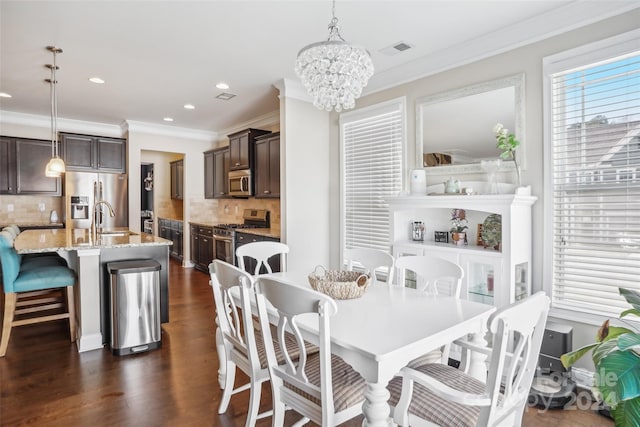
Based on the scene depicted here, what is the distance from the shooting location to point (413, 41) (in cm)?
309

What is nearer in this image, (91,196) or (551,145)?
(551,145)

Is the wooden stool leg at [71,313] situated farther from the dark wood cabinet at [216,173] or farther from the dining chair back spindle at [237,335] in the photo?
the dark wood cabinet at [216,173]

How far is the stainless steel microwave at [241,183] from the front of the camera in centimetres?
564

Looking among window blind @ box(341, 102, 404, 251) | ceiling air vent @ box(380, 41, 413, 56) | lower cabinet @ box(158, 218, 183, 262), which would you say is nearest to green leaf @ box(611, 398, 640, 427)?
window blind @ box(341, 102, 404, 251)

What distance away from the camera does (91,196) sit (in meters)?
5.99

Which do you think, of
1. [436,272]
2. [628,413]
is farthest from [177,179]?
[628,413]

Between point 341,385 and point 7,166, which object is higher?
point 7,166

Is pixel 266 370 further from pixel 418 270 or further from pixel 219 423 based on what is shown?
pixel 418 270

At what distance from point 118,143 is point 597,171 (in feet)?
22.0

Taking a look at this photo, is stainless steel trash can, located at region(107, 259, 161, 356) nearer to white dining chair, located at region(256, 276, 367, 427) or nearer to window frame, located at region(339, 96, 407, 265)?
white dining chair, located at region(256, 276, 367, 427)

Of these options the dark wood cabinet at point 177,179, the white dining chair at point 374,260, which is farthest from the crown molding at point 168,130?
the white dining chair at point 374,260

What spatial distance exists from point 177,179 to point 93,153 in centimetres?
184

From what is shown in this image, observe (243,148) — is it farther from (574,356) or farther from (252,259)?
(574,356)

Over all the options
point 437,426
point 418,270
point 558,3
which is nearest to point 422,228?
point 418,270
